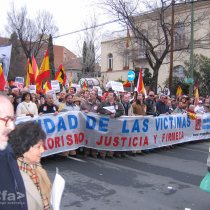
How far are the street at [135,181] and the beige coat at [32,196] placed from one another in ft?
10.8

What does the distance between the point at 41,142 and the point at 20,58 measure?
176ft

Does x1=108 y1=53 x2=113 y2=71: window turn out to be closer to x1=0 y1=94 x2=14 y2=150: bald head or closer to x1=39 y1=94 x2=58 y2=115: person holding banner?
x1=39 y1=94 x2=58 y2=115: person holding banner

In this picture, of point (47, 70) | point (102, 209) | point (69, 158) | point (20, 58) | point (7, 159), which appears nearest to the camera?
point (7, 159)

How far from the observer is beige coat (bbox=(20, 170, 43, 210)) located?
7.20 ft

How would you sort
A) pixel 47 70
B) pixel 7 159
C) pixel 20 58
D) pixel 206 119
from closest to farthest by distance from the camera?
pixel 7 159, pixel 47 70, pixel 206 119, pixel 20 58

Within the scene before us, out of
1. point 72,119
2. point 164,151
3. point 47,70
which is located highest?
point 47,70

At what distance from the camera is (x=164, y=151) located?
1079 centimetres

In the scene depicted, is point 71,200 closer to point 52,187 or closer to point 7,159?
point 52,187

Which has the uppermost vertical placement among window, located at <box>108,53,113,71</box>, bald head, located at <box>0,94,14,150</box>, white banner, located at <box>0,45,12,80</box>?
window, located at <box>108,53,113,71</box>

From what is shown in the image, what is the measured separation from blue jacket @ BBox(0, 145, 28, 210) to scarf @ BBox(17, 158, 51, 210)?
0.56m

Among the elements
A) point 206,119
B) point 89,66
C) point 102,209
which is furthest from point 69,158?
point 89,66

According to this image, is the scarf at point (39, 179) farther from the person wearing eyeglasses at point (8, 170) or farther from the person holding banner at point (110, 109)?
the person holding banner at point (110, 109)

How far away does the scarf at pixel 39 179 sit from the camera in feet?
7.86

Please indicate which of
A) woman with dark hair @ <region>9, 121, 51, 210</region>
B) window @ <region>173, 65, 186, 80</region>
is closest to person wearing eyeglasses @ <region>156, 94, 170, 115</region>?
woman with dark hair @ <region>9, 121, 51, 210</region>
